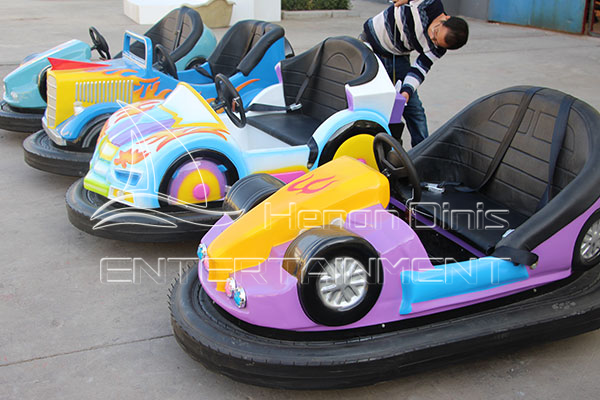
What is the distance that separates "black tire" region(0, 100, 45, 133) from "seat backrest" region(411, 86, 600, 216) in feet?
10.2

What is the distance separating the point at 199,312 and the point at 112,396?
0.41m

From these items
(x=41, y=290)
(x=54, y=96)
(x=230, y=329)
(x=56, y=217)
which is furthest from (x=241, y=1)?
(x=230, y=329)

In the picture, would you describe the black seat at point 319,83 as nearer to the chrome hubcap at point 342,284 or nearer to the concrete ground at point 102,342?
the concrete ground at point 102,342

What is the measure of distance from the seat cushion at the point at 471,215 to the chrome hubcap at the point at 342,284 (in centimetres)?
67

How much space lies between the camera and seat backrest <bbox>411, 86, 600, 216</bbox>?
2828mm

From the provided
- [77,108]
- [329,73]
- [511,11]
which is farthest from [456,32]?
[511,11]

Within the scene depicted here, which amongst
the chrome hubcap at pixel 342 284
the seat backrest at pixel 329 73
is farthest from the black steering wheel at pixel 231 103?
the chrome hubcap at pixel 342 284

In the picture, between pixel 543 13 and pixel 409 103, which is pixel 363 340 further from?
pixel 543 13

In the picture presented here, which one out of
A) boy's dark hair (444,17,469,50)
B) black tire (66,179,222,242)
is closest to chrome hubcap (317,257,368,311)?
black tire (66,179,222,242)

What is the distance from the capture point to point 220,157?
3.57 meters

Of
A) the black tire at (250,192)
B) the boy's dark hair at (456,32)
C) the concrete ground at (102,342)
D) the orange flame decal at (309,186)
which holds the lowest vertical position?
the concrete ground at (102,342)

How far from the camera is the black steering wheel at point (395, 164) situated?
2648mm

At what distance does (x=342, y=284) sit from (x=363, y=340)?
0.74 ft

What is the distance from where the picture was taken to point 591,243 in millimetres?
A: 2713
